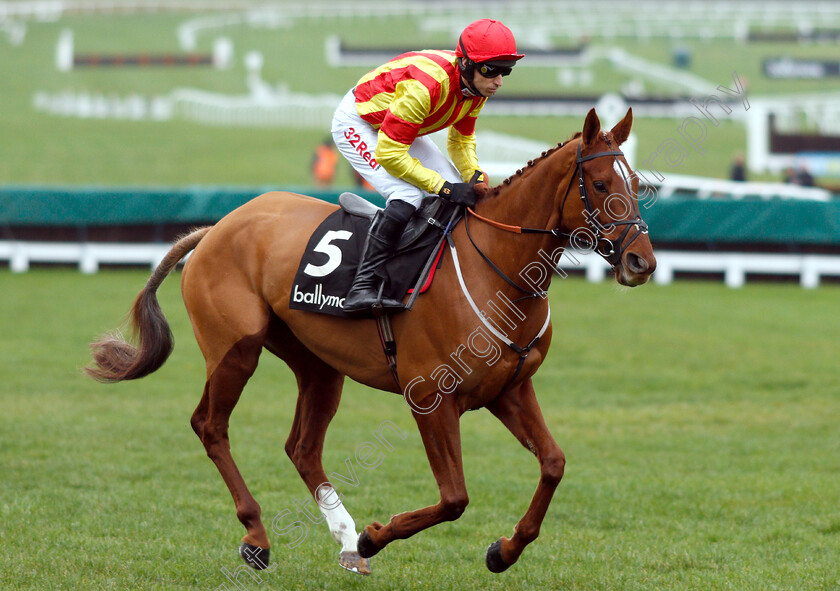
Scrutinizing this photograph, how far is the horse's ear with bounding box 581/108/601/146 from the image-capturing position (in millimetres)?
4246

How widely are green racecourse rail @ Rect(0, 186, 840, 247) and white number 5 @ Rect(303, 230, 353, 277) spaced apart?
10745mm

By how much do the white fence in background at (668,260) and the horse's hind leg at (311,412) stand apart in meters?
10.7

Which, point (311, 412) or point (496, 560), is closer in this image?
point (496, 560)

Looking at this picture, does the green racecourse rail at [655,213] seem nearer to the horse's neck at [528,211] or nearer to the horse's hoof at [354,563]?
the horse's hoof at [354,563]

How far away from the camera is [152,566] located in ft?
16.4

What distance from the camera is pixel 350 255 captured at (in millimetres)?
5016

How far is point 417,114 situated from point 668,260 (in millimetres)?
12025

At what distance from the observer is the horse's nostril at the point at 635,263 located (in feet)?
13.4

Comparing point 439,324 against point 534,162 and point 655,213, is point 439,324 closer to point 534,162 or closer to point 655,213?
point 534,162

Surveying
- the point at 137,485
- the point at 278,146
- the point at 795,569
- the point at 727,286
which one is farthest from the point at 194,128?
the point at 795,569

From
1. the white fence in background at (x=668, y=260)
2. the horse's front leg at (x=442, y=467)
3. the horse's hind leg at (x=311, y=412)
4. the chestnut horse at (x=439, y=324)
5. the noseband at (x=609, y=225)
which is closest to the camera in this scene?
the noseband at (x=609, y=225)

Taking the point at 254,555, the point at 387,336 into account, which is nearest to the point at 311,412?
the point at 254,555

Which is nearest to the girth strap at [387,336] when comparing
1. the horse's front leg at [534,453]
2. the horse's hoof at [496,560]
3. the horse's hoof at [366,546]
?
the horse's front leg at [534,453]

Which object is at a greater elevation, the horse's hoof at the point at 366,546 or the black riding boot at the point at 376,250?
the black riding boot at the point at 376,250
